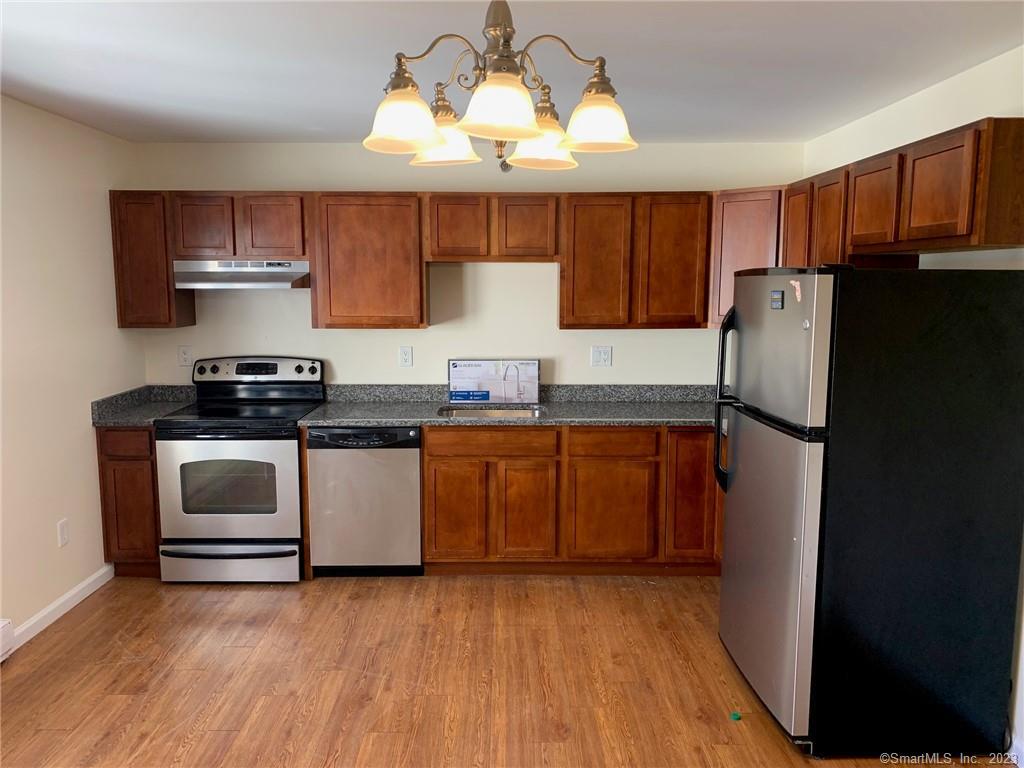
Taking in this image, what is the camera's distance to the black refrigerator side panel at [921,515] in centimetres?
225

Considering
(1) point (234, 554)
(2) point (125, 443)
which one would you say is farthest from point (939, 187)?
(2) point (125, 443)

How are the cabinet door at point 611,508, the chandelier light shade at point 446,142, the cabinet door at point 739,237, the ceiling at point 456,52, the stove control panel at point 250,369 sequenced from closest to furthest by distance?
1. the chandelier light shade at point 446,142
2. the ceiling at point 456,52
3. the cabinet door at point 739,237
4. the cabinet door at point 611,508
5. the stove control panel at point 250,369

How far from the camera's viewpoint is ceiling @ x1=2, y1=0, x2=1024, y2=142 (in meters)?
2.09

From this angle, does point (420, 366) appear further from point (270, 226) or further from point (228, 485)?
point (228, 485)

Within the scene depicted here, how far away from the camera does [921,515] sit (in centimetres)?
233

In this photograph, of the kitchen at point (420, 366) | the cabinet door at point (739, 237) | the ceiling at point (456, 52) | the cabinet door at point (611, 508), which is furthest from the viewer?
the cabinet door at point (611, 508)

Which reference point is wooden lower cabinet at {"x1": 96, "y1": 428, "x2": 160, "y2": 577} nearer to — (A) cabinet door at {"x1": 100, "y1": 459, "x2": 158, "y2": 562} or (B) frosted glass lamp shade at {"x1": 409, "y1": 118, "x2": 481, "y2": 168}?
(A) cabinet door at {"x1": 100, "y1": 459, "x2": 158, "y2": 562}

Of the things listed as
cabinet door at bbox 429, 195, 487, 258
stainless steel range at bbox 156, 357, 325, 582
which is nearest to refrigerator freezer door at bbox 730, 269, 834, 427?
cabinet door at bbox 429, 195, 487, 258

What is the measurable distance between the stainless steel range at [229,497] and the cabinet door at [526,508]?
3.57 ft

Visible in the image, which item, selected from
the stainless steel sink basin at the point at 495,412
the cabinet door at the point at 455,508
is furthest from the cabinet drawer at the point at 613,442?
the cabinet door at the point at 455,508

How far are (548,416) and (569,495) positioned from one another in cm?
44

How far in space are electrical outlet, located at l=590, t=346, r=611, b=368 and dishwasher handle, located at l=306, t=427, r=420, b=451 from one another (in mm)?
1192

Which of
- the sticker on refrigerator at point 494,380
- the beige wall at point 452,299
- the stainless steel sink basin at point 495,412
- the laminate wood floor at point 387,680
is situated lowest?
the laminate wood floor at point 387,680

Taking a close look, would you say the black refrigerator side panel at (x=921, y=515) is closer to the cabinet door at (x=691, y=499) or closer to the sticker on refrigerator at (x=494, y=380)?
the cabinet door at (x=691, y=499)
